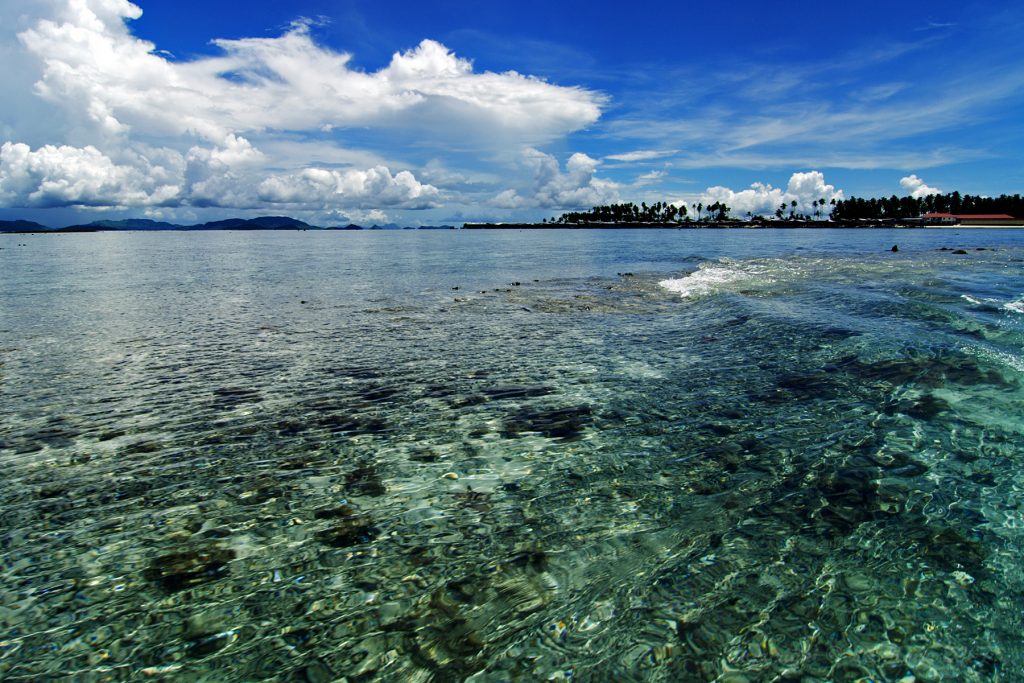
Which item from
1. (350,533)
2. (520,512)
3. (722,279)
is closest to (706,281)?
(722,279)

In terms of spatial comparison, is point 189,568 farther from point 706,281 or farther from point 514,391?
point 706,281

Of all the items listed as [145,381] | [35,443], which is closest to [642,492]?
[35,443]

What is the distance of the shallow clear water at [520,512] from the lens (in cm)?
512

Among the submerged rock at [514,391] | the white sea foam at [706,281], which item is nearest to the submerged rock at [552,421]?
the submerged rock at [514,391]

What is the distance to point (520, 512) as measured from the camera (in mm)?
7586

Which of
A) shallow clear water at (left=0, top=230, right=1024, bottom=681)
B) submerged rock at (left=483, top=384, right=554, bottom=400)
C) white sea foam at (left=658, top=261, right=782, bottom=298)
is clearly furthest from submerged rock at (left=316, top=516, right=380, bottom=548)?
white sea foam at (left=658, top=261, right=782, bottom=298)

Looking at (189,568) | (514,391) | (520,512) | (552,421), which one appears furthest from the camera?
(514,391)

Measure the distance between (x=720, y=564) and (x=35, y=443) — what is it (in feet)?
42.0

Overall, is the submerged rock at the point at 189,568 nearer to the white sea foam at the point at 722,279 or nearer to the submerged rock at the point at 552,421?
the submerged rock at the point at 552,421

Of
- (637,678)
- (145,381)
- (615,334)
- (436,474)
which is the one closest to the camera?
(637,678)

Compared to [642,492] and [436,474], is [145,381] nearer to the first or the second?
[436,474]

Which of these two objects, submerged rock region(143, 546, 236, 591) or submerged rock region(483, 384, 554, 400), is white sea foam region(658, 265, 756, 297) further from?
submerged rock region(143, 546, 236, 591)

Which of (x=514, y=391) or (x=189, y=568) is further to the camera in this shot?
(x=514, y=391)

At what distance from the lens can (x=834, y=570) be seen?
610 cm
